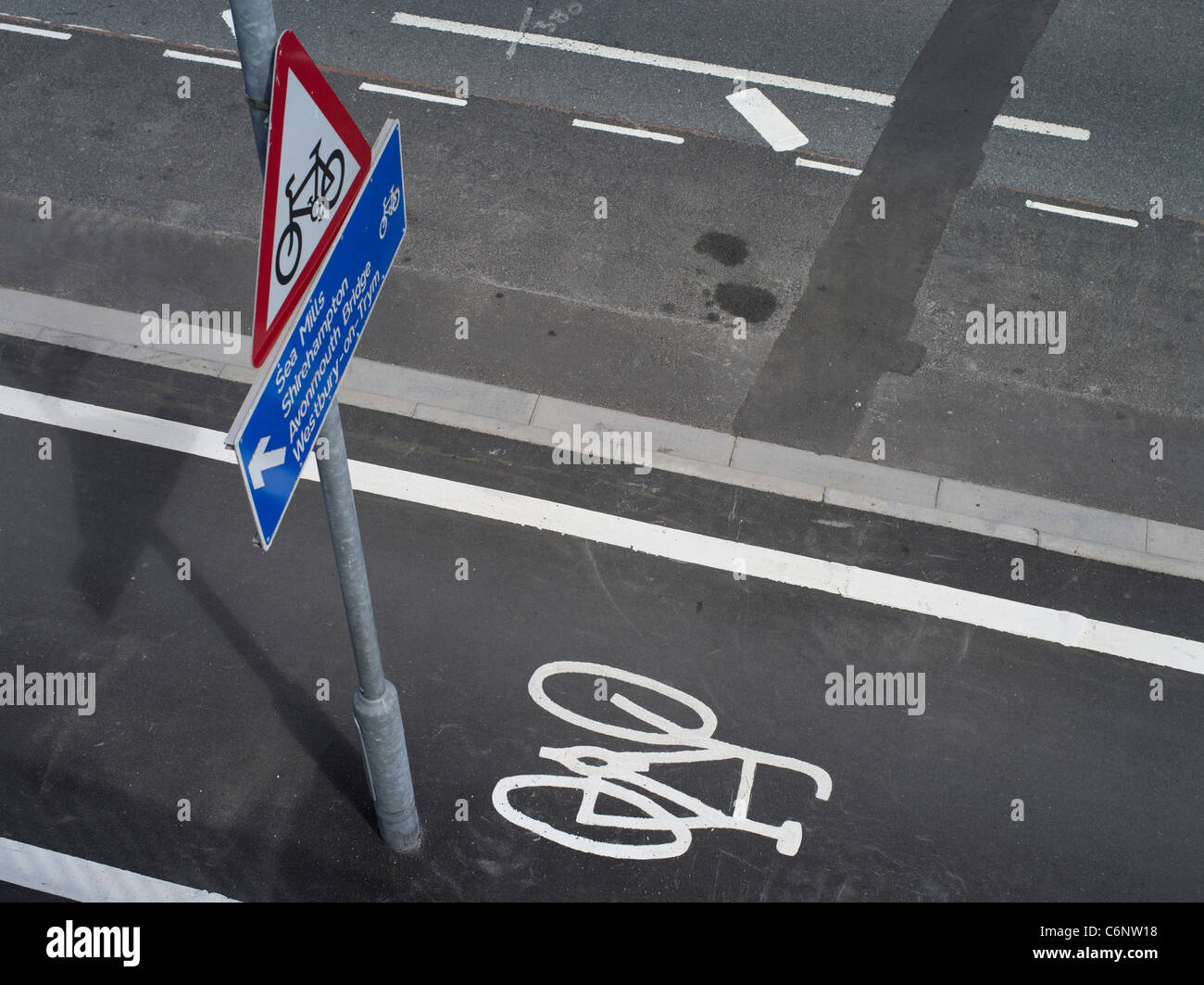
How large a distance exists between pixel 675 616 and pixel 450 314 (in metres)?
3.76

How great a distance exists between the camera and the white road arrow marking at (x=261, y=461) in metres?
3.53

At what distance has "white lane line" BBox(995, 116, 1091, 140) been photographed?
12.3m

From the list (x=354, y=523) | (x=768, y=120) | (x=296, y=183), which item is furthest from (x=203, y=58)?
(x=296, y=183)

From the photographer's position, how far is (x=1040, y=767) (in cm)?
766

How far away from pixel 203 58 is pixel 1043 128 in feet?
30.5

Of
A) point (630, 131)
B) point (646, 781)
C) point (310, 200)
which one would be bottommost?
point (646, 781)

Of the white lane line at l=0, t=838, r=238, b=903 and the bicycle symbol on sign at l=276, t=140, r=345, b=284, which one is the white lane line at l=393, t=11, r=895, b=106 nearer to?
the bicycle symbol on sign at l=276, t=140, r=345, b=284

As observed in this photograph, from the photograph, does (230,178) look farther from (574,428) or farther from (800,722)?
(800,722)

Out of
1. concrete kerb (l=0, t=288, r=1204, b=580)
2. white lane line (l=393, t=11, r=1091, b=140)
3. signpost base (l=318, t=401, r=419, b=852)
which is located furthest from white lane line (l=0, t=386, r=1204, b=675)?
white lane line (l=393, t=11, r=1091, b=140)

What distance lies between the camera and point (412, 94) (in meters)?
12.5

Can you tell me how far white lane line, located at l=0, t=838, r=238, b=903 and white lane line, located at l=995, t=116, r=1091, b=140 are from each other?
1076 cm

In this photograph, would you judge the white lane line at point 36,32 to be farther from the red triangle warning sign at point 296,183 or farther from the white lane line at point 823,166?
the red triangle warning sign at point 296,183

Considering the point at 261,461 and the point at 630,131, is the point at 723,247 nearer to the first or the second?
the point at 630,131
